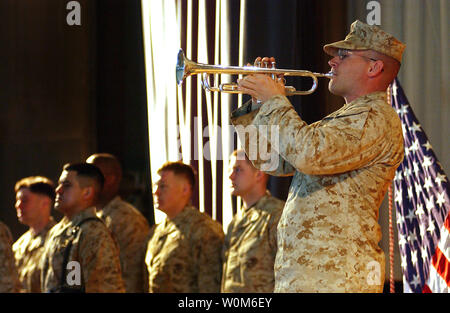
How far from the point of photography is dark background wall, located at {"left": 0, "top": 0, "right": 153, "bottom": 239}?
20.7 feet

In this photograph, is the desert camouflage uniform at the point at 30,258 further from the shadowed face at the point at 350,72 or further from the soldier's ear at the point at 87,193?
the shadowed face at the point at 350,72

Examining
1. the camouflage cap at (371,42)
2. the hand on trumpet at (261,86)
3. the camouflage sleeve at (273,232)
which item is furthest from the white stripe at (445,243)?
the hand on trumpet at (261,86)

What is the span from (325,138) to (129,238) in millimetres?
2881

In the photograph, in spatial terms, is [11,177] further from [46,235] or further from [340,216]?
[340,216]

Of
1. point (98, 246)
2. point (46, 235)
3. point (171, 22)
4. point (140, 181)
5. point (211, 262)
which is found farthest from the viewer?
point (140, 181)

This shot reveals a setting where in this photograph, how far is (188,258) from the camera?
4.75 m

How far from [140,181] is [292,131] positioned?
382 centimetres

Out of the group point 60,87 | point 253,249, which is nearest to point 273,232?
point 253,249

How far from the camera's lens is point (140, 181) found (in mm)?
6285

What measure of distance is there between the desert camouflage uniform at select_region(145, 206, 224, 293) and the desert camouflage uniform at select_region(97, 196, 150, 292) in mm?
248

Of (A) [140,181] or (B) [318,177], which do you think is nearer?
(B) [318,177]

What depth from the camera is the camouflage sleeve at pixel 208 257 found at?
15.4 feet

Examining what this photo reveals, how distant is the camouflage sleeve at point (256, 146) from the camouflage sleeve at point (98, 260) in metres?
1.73
